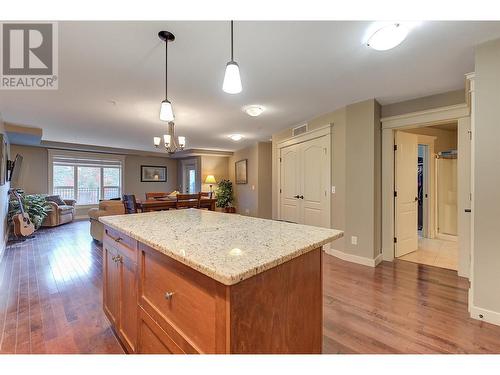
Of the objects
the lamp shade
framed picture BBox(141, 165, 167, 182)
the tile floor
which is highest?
framed picture BBox(141, 165, 167, 182)

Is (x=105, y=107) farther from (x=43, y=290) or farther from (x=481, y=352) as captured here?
(x=481, y=352)

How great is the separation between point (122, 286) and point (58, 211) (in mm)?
6257

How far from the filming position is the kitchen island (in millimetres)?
844

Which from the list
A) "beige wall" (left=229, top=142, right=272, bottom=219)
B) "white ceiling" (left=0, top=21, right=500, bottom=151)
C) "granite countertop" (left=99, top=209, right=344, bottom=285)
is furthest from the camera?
"beige wall" (left=229, top=142, right=272, bottom=219)

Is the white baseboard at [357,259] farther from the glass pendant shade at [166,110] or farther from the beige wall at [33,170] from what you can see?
the beige wall at [33,170]

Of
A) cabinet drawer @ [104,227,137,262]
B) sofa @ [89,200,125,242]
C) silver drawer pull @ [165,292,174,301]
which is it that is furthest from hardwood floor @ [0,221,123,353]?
silver drawer pull @ [165,292,174,301]

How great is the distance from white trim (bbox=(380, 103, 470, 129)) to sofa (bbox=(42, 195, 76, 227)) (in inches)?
303

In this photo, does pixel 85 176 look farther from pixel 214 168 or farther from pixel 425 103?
pixel 425 103

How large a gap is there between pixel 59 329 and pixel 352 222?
11.5 feet

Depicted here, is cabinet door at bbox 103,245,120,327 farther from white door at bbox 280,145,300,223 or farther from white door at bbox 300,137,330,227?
white door at bbox 280,145,300,223

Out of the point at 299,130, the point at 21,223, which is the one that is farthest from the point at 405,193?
the point at 21,223

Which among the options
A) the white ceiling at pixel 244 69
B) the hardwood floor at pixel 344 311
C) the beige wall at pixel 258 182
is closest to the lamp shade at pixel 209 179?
the beige wall at pixel 258 182

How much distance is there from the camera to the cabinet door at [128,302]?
1392mm
